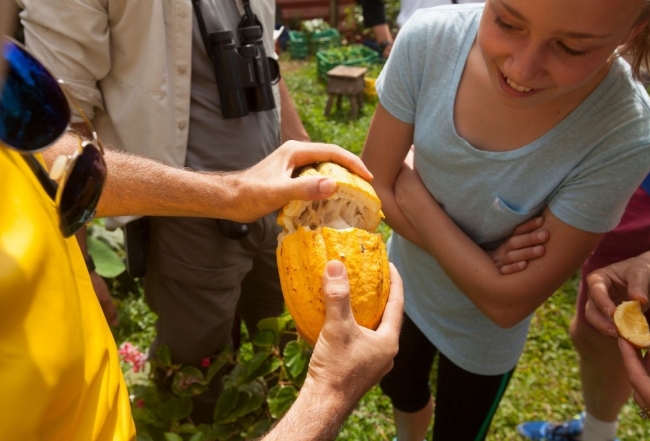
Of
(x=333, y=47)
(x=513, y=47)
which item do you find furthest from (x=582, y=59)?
(x=333, y=47)

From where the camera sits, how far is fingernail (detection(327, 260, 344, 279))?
1.26 meters

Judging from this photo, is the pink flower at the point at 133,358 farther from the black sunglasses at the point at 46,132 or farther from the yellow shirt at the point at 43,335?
the black sunglasses at the point at 46,132

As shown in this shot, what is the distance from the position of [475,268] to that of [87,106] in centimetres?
151

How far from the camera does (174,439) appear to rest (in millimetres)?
1978

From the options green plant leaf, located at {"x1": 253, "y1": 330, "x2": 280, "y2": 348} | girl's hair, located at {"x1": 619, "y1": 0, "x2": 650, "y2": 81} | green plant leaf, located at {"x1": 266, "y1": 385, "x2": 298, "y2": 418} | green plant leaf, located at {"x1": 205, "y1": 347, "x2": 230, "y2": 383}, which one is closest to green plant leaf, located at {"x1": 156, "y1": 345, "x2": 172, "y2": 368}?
green plant leaf, located at {"x1": 205, "y1": 347, "x2": 230, "y2": 383}

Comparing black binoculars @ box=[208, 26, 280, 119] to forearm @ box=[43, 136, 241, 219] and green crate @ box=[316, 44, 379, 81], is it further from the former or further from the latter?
green crate @ box=[316, 44, 379, 81]

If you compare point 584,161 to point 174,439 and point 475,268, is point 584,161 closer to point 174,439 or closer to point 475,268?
point 475,268

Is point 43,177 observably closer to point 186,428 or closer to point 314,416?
point 314,416

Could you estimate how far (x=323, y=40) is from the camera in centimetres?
856

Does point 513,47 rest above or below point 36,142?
below

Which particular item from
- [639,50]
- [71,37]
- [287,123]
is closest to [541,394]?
[287,123]

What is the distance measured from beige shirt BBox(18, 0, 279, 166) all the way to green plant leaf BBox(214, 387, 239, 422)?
37.0 inches

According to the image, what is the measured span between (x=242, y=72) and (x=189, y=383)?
4.26 feet

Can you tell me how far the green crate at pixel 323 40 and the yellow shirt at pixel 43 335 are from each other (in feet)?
26.5
